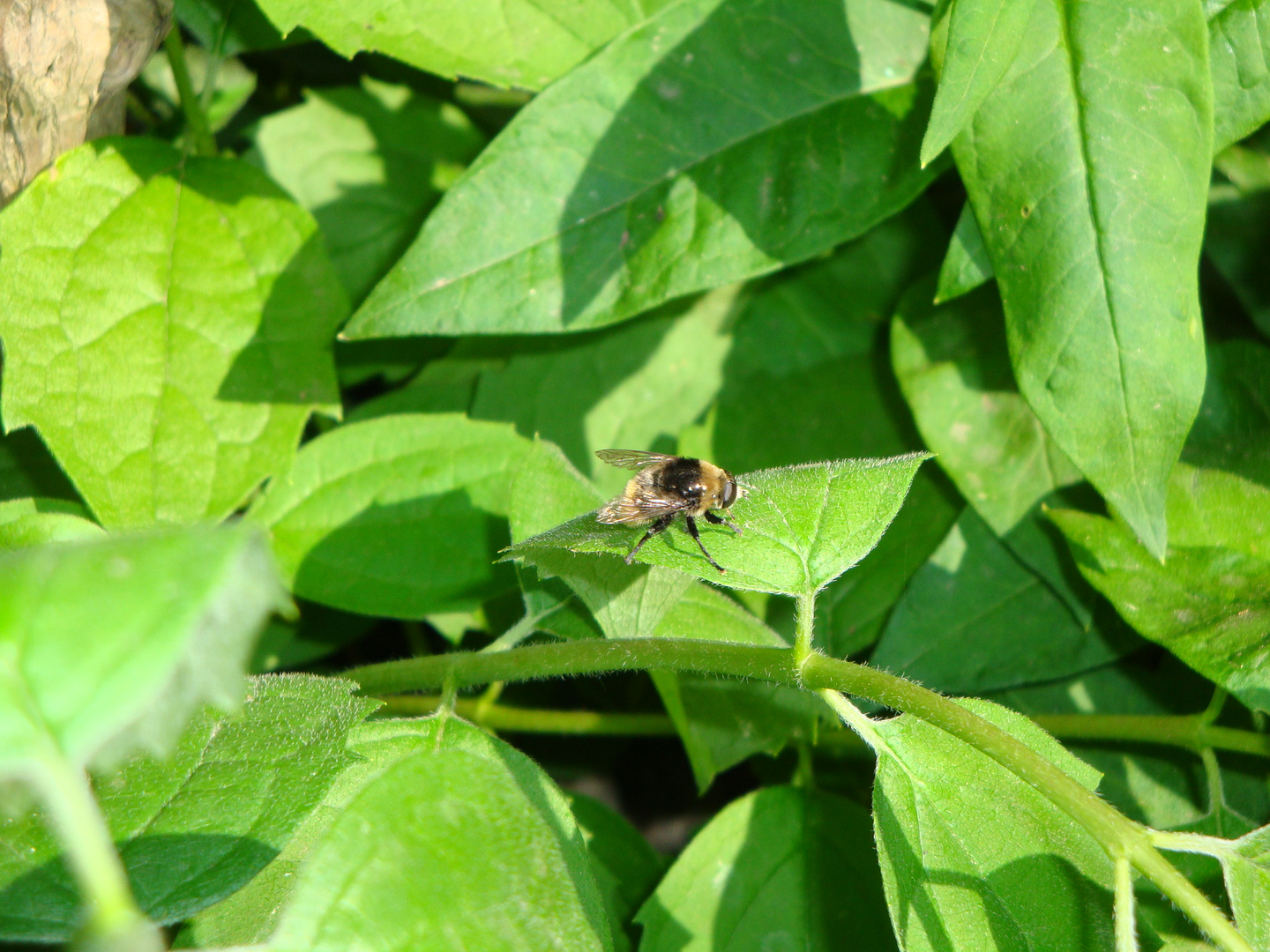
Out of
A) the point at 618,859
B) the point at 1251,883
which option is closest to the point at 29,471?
the point at 618,859

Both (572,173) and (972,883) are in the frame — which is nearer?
(972,883)

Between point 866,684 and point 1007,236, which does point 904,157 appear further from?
point 866,684

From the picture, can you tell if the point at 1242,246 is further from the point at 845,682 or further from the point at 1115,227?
the point at 845,682

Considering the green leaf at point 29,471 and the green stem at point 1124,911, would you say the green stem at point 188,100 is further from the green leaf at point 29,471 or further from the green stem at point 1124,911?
the green stem at point 1124,911

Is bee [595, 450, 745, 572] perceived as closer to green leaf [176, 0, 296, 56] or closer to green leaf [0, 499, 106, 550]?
green leaf [0, 499, 106, 550]

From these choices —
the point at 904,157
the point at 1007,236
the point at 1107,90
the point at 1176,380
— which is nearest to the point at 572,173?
the point at 904,157
